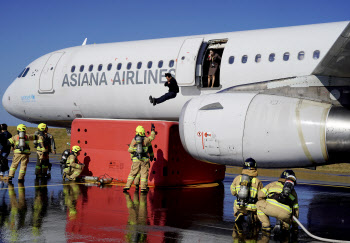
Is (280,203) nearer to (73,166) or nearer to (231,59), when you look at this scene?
(231,59)

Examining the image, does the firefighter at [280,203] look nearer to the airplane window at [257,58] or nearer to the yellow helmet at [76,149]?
the airplane window at [257,58]

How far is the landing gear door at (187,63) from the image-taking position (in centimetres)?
1838

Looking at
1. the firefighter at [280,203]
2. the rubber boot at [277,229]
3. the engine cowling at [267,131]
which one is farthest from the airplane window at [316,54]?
the rubber boot at [277,229]

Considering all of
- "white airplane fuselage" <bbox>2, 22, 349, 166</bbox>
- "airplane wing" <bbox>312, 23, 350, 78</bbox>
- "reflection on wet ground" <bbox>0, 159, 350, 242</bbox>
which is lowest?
"reflection on wet ground" <bbox>0, 159, 350, 242</bbox>

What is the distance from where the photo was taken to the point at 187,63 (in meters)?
18.6

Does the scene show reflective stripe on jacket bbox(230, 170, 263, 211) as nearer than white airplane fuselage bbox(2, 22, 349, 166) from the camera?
Yes

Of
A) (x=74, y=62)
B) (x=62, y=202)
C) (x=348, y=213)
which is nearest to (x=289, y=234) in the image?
(x=348, y=213)

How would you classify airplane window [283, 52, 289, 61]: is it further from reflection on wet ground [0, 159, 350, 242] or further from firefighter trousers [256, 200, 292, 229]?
firefighter trousers [256, 200, 292, 229]

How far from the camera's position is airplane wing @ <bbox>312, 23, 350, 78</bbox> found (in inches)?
389

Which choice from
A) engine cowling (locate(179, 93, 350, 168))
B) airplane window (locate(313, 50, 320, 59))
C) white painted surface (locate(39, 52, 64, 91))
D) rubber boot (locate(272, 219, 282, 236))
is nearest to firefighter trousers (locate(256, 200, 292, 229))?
rubber boot (locate(272, 219, 282, 236))

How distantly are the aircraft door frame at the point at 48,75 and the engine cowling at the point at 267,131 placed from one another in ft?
37.0

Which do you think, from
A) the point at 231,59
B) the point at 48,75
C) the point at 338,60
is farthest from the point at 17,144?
the point at 338,60

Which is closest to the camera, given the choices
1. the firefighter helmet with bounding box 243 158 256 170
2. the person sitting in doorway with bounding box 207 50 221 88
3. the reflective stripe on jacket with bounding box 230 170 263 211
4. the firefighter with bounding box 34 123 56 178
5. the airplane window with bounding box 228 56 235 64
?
the reflective stripe on jacket with bounding box 230 170 263 211

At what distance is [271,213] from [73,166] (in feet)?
31.7
